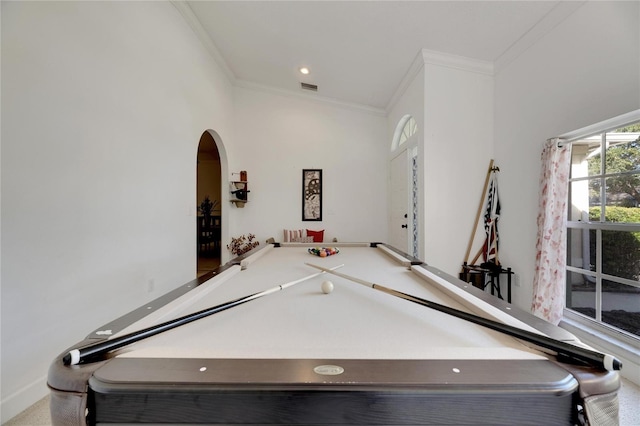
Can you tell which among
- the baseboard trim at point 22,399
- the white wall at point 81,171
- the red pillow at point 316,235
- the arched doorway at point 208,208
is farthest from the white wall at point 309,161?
the baseboard trim at point 22,399

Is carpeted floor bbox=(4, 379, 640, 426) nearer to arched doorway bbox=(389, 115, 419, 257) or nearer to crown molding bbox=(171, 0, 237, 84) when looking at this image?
arched doorway bbox=(389, 115, 419, 257)

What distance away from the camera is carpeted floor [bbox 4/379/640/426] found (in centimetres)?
134

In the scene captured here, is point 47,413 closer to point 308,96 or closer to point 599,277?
point 599,277

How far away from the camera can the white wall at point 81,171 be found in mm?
1403

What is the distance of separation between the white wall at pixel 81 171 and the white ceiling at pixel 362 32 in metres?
0.78

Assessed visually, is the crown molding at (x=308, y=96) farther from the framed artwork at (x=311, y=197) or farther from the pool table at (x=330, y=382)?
the pool table at (x=330, y=382)

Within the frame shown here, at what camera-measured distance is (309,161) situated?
4.66 m

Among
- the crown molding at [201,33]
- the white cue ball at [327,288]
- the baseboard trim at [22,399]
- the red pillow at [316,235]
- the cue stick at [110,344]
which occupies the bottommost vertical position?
the baseboard trim at [22,399]

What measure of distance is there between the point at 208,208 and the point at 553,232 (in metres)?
6.17

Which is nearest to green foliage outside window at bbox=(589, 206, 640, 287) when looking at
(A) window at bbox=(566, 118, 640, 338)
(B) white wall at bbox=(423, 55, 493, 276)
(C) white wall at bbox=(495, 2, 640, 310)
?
(A) window at bbox=(566, 118, 640, 338)

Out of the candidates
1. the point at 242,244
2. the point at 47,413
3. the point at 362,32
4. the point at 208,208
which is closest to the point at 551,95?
the point at 362,32

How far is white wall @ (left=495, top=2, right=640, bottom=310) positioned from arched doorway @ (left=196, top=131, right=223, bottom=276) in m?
4.44

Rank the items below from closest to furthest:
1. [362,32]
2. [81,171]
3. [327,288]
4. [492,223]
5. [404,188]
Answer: [327,288]
[81,171]
[362,32]
[492,223]
[404,188]

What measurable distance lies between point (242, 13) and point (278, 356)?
11.1ft
